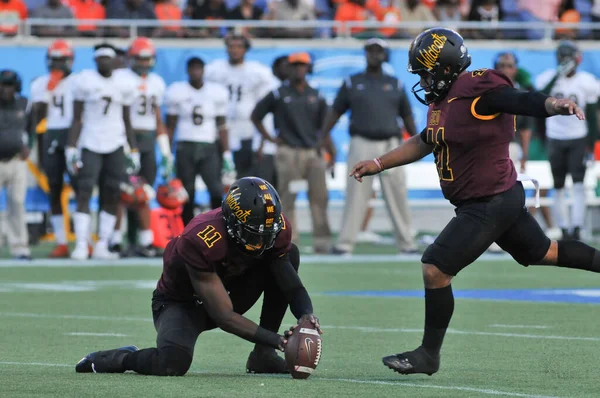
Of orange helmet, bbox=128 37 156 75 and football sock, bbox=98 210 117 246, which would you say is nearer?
football sock, bbox=98 210 117 246

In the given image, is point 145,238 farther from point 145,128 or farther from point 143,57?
point 143,57

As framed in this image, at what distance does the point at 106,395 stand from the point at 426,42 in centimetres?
242

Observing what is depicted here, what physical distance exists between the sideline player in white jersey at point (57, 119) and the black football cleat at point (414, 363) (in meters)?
9.71

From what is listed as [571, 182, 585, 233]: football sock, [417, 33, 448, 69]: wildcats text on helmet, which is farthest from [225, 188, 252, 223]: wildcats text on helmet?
[571, 182, 585, 233]: football sock

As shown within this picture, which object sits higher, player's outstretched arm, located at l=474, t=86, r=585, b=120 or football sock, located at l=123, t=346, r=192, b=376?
player's outstretched arm, located at l=474, t=86, r=585, b=120

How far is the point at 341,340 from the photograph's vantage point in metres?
8.64

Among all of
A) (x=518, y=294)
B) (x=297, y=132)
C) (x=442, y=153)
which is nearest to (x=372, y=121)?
(x=297, y=132)

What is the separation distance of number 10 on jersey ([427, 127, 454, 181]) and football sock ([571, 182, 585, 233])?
1079 cm

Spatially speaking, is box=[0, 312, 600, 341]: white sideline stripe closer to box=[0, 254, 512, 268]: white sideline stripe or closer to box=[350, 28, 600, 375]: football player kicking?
box=[350, 28, 600, 375]: football player kicking

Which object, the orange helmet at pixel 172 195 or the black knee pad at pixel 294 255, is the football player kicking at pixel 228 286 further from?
the orange helmet at pixel 172 195

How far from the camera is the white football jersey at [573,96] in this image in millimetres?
17312

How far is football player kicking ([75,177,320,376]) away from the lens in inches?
264

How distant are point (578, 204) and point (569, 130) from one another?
3.41 feet

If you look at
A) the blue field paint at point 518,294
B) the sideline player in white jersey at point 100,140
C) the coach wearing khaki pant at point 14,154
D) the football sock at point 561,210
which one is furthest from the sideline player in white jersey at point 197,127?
the blue field paint at point 518,294
